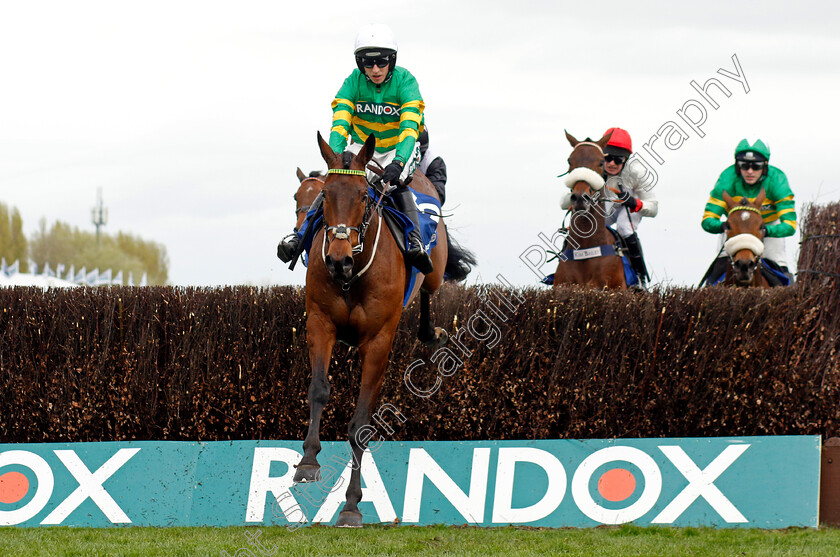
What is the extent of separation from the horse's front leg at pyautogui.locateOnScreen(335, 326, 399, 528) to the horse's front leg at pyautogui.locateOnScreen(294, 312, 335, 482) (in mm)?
273

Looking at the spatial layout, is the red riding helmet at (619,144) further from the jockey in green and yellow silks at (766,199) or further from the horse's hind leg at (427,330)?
the horse's hind leg at (427,330)

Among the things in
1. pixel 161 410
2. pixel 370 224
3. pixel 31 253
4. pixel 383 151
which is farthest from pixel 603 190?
pixel 31 253

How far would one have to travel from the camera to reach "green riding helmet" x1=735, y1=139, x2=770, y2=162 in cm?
1064

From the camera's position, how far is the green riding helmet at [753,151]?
34.9ft

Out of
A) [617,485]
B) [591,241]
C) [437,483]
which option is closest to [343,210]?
[437,483]

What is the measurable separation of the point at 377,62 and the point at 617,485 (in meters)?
3.42

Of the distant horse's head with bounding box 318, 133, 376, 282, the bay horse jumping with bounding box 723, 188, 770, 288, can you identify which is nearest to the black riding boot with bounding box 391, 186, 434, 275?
the distant horse's head with bounding box 318, 133, 376, 282

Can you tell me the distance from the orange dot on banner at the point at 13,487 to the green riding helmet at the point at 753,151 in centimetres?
777

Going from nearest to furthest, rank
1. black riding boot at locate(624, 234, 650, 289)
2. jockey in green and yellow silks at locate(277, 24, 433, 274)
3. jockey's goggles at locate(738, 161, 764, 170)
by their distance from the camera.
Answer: jockey in green and yellow silks at locate(277, 24, 433, 274)
black riding boot at locate(624, 234, 650, 289)
jockey's goggles at locate(738, 161, 764, 170)

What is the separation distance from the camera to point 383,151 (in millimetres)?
7367

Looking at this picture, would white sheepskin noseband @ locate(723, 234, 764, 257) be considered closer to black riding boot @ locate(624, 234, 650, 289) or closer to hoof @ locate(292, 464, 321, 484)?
black riding boot @ locate(624, 234, 650, 289)

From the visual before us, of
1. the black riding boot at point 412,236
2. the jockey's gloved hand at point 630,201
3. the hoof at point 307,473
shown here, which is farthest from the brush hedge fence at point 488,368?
the jockey's gloved hand at point 630,201

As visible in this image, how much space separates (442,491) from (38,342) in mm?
3433

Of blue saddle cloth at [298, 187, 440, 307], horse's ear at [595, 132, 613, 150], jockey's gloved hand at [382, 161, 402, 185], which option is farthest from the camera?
horse's ear at [595, 132, 613, 150]
